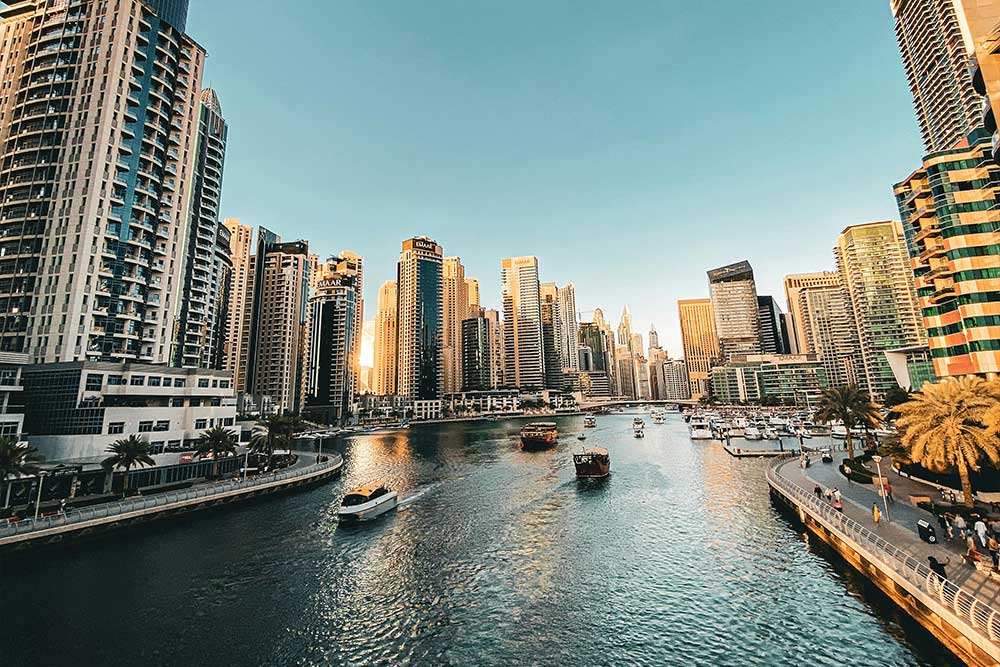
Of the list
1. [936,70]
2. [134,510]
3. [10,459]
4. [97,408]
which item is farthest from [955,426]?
[936,70]

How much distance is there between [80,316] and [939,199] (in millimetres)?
150044

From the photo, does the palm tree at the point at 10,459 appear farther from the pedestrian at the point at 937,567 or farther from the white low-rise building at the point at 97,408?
the pedestrian at the point at 937,567

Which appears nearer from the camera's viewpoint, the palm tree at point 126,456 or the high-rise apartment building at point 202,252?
the palm tree at point 126,456

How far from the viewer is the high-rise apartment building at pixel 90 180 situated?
3140 inches

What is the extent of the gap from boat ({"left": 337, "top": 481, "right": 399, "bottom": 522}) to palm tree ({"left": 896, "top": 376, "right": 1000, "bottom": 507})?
56887 millimetres

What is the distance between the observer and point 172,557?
42375mm

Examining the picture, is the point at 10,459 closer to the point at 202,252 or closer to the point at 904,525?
the point at 904,525

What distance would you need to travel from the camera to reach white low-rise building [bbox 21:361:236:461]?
6512cm

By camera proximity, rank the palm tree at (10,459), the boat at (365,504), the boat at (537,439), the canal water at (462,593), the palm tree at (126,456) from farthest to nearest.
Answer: the boat at (537,439)
the palm tree at (126,456)
the boat at (365,504)
the palm tree at (10,459)
the canal water at (462,593)

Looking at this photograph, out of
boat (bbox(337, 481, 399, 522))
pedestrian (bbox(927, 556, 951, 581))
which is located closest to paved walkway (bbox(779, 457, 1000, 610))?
pedestrian (bbox(927, 556, 951, 581))

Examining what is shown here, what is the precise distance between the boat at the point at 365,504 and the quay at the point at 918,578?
49.2 meters

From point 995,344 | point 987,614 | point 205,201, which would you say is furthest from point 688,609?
point 205,201

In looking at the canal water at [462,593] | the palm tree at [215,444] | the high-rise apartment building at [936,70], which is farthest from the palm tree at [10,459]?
the high-rise apartment building at [936,70]

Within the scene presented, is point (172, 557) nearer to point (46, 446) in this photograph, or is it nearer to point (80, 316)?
point (46, 446)
